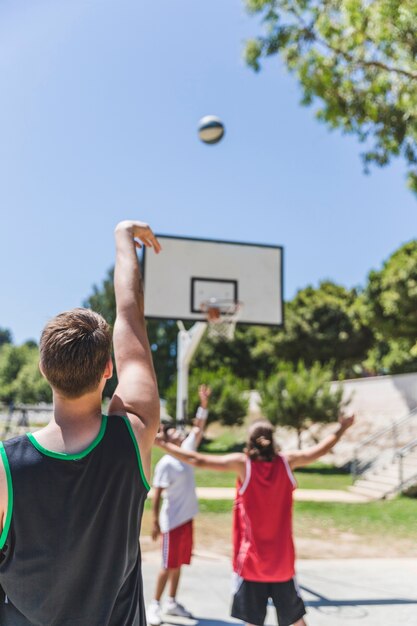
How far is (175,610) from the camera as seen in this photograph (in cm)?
554

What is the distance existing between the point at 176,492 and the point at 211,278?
485 centimetres

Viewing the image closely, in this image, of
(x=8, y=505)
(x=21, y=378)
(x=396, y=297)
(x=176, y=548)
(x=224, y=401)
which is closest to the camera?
(x=8, y=505)

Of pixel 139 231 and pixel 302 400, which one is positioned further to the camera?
pixel 302 400

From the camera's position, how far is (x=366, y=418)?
1008 inches

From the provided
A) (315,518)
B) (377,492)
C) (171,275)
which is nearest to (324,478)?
(377,492)

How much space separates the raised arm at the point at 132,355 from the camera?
1.68m

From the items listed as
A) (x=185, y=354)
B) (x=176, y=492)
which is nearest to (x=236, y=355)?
(x=185, y=354)

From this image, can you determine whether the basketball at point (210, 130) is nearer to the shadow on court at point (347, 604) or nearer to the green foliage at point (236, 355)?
the shadow on court at point (347, 604)

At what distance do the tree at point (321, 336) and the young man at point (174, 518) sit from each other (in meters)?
33.4

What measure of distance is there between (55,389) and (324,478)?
20308 mm

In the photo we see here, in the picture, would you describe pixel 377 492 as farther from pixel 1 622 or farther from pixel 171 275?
pixel 1 622

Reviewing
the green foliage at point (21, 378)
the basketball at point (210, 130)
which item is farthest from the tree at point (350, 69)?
the green foliage at point (21, 378)

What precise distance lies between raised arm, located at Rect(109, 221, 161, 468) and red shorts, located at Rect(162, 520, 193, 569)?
4223 millimetres

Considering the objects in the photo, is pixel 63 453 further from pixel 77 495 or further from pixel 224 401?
pixel 224 401
